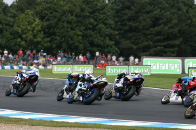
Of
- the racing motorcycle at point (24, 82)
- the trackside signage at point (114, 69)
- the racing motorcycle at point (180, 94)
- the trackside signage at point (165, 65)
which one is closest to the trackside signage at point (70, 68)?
the trackside signage at point (114, 69)

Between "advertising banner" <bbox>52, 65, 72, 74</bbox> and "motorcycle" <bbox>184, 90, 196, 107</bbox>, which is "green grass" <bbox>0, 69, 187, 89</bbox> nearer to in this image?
"advertising banner" <bbox>52, 65, 72, 74</bbox>

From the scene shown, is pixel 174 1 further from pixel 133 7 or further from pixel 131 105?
pixel 131 105

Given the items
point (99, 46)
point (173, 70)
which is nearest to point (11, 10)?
point (99, 46)

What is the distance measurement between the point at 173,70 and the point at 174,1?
7143 centimetres

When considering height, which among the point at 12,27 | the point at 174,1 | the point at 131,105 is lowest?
the point at 131,105

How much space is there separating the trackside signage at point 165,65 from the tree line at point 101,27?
43368mm

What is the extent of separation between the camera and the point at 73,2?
3435 inches

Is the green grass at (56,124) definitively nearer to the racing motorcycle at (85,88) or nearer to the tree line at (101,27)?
the racing motorcycle at (85,88)

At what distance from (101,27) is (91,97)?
73389mm

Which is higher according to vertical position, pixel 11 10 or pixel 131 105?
pixel 11 10

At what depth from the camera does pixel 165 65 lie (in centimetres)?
3806

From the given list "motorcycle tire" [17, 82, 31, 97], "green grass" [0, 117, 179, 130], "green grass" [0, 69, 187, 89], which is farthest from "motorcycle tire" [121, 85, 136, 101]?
"green grass" [0, 69, 187, 89]

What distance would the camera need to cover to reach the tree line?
268 feet

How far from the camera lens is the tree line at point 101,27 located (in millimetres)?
81562
